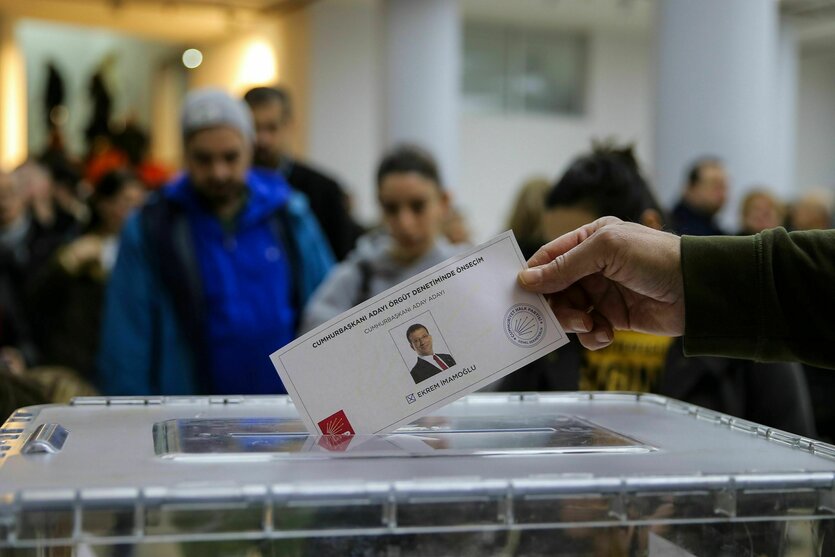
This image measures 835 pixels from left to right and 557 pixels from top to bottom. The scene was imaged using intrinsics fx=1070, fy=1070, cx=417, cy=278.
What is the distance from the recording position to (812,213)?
7.00 meters

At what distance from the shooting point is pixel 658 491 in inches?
31.3

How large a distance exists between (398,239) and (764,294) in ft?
6.48

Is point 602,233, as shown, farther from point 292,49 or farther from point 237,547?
point 292,49

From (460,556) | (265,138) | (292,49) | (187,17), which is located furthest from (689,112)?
(187,17)

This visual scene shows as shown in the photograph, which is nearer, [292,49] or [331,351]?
[331,351]

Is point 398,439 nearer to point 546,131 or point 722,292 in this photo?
point 722,292

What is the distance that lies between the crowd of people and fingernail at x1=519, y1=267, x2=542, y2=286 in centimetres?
4

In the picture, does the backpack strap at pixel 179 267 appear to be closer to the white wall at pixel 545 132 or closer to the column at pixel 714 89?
the column at pixel 714 89

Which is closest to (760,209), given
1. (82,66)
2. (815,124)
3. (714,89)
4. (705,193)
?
(705,193)

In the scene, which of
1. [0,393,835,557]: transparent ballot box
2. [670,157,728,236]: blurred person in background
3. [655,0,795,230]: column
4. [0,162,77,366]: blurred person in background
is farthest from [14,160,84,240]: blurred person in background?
[0,393,835,557]: transparent ballot box

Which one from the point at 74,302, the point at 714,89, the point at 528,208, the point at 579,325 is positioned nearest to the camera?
the point at 579,325

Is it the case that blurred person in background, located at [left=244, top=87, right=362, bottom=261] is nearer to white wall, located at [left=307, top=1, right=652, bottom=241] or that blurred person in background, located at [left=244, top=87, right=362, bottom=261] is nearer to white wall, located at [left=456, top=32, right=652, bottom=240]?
white wall, located at [left=307, top=1, right=652, bottom=241]

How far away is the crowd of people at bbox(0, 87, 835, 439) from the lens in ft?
6.37

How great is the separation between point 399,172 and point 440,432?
2.01m
